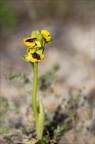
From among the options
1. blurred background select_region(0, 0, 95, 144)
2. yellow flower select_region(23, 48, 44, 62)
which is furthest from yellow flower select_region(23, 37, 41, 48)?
blurred background select_region(0, 0, 95, 144)

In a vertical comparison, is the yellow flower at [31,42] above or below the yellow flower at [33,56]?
above

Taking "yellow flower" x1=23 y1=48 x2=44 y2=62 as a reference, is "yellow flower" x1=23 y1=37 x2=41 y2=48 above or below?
above

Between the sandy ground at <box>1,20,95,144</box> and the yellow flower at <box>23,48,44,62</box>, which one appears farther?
the sandy ground at <box>1,20,95,144</box>

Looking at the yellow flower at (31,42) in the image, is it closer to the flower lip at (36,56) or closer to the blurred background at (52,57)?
the flower lip at (36,56)

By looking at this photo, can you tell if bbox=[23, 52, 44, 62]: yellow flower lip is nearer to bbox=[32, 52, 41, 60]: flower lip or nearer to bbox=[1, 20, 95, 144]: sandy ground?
bbox=[32, 52, 41, 60]: flower lip

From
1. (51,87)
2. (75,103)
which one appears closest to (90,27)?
(51,87)

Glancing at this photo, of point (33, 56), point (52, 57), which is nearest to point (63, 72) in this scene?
point (52, 57)

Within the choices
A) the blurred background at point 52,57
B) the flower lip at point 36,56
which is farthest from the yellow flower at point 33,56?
the blurred background at point 52,57

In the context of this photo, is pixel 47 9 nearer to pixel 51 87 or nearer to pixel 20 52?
pixel 20 52
